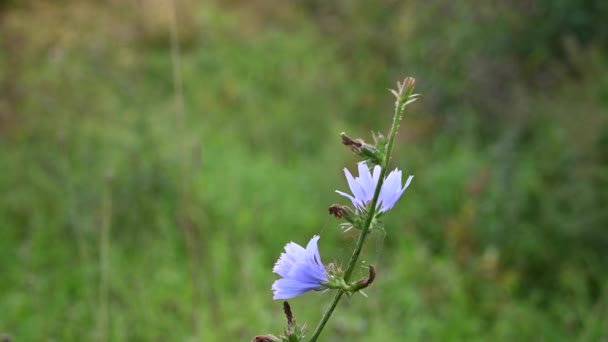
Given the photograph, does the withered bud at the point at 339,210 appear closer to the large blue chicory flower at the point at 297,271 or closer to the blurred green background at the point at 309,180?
the large blue chicory flower at the point at 297,271

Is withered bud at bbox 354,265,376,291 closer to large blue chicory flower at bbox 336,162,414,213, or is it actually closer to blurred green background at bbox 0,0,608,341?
large blue chicory flower at bbox 336,162,414,213

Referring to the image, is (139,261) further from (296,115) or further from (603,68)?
(603,68)

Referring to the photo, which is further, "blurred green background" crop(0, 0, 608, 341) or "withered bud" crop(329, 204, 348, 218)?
"blurred green background" crop(0, 0, 608, 341)

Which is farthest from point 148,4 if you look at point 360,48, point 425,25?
point 425,25

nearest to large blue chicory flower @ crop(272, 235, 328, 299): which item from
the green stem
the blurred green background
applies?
the green stem

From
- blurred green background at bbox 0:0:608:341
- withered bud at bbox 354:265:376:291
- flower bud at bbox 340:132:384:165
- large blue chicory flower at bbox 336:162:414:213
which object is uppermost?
blurred green background at bbox 0:0:608:341

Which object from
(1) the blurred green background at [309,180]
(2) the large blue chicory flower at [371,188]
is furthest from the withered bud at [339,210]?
(1) the blurred green background at [309,180]

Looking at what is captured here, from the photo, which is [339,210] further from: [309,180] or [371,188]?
[309,180]

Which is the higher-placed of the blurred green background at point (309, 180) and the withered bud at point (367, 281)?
the blurred green background at point (309, 180)
